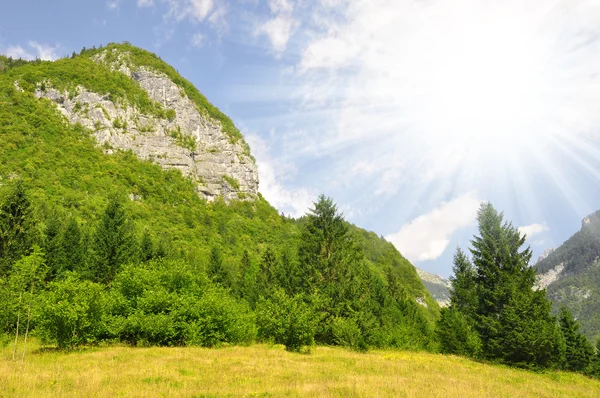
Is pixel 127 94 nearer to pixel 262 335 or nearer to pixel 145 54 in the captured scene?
pixel 145 54

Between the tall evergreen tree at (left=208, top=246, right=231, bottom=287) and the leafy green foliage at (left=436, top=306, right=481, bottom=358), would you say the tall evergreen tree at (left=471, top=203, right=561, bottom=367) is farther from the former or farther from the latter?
the tall evergreen tree at (left=208, top=246, right=231, bottom=287)

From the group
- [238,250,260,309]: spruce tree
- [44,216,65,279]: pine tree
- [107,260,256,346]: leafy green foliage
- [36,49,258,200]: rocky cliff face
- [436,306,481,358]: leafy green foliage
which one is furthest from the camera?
[36,49,258,200]: rocky cliff face

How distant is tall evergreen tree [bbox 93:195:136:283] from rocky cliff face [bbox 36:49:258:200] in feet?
192

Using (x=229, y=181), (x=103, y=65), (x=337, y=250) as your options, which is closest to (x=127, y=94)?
(x=103, y=65)

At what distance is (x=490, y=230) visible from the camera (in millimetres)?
33000

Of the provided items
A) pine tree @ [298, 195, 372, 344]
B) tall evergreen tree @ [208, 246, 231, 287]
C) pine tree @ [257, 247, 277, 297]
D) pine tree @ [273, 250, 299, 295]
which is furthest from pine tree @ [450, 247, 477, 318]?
tall evergreen tree @ [208, 246, 231, 287]

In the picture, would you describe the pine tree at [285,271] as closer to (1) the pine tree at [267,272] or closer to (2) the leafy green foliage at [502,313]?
(1) the pine tree at [267,272]

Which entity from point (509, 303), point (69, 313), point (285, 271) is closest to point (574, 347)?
point (509, 303)

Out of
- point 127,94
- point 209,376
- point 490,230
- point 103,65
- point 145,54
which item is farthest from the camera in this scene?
point 145,54

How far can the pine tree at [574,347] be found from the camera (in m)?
44.4

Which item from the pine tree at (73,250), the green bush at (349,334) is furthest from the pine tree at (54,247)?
the green bush at (349,334)

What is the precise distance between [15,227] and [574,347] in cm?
6674

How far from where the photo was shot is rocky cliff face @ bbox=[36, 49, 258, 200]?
93.9 m

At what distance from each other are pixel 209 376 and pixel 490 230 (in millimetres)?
29363
